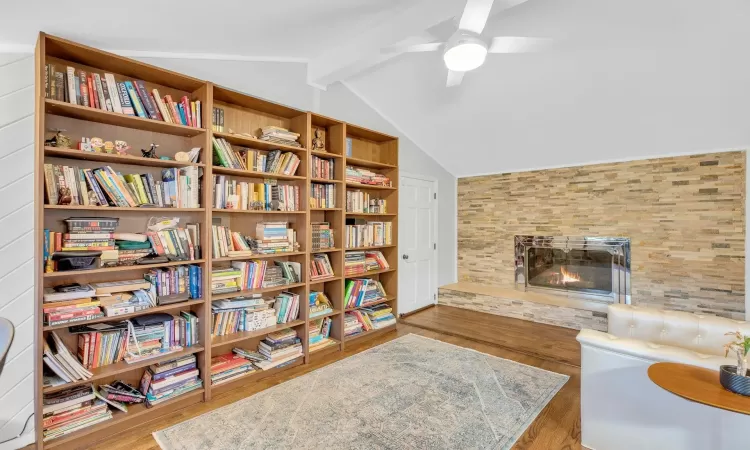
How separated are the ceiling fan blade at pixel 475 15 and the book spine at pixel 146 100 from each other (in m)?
2.07

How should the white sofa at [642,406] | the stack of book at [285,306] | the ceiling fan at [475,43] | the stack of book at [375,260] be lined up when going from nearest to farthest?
the white sofa at [642,406] → the ceiling fan at [475,43] → the stack of book at [285,306] → the stack of book at [375,260]

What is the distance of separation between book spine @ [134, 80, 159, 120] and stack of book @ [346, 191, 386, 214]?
1880 millimetres

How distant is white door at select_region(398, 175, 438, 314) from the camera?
4645 millimetres

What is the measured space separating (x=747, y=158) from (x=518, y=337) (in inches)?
116

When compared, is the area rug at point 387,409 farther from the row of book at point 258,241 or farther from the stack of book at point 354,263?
the row of book at point 258,241

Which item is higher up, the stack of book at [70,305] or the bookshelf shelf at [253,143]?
the bookshelf shelf at [253,143]

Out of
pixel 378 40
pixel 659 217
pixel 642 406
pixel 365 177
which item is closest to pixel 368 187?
pixel 365 177

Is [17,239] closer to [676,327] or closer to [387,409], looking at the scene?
[387,409]

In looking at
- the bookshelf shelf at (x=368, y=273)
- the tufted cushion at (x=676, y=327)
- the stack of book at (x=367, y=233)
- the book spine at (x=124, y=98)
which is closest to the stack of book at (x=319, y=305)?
the bookshelf shelf at (x=368, y=273)

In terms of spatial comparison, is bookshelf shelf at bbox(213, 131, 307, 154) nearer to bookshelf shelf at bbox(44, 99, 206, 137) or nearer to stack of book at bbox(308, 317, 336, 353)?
bookshelf shelf at bbox(44, 99, 206, 137)

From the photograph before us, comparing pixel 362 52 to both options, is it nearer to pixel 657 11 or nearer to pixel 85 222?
pixel 657 11

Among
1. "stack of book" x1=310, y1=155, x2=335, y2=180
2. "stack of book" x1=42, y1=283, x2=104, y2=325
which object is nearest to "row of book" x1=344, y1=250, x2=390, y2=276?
"stack of book" x1=310, y1=155, x2=335, y2=180

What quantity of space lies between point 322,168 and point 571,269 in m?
3.71

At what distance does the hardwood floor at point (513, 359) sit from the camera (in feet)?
6.79
